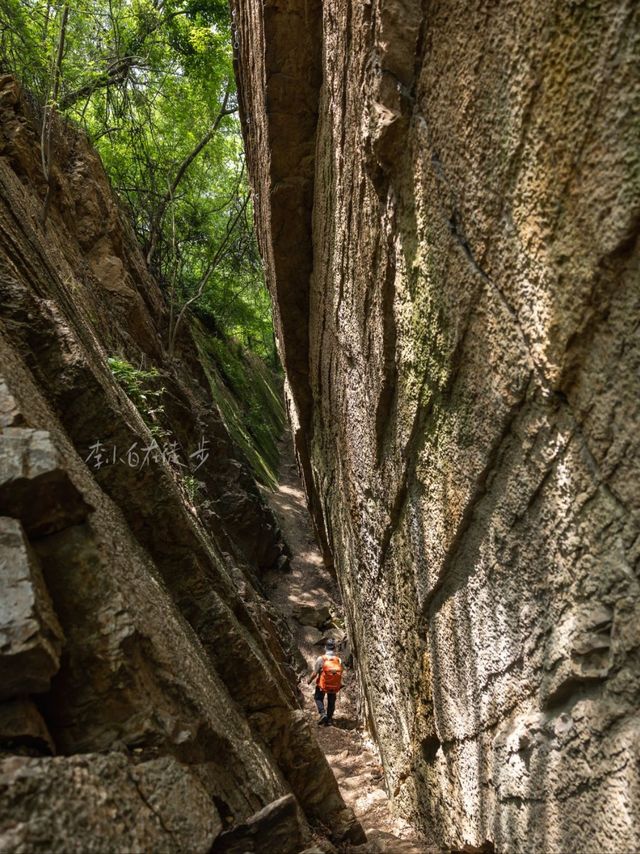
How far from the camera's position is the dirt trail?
539 centimetres

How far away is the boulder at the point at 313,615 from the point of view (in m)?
11.0

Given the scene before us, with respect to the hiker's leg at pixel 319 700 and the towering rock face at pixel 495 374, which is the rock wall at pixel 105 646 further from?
the hiker's leg at pixel 319 700

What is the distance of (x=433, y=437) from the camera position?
→ 153 inches

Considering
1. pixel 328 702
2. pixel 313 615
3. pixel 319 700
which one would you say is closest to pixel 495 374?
pixel 328 702

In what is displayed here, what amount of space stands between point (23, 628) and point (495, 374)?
94.6 inches

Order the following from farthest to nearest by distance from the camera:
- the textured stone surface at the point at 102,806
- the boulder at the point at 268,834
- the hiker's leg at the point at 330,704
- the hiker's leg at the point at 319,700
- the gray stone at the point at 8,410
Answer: the hiker's leg at the point at 319,700, the hiker's leg at the point at 330,704, the gray stone at the point at 8,410, the boulder at the point at 268,834, the textured stone surface at the point at 102,806

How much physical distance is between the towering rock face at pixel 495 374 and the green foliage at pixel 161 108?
486 cm

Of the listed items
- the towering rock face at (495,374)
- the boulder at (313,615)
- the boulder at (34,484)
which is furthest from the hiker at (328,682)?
the boulder at (34,484)

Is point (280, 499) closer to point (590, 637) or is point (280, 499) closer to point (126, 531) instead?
point (126, 531)

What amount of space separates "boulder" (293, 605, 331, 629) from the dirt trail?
0.35ft

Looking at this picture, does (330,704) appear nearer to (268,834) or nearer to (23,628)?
(268,834)

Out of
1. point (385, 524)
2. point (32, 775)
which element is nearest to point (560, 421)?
point (32, 775)

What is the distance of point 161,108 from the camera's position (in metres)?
12.2

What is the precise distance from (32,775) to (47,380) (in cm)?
241
